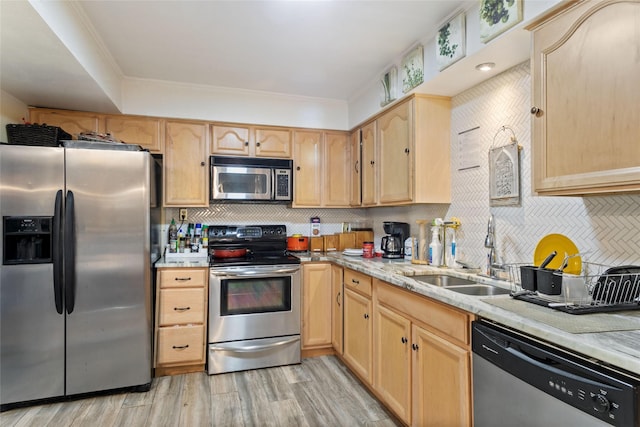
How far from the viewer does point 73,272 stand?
242 cm

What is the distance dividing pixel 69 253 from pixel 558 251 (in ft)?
9.74

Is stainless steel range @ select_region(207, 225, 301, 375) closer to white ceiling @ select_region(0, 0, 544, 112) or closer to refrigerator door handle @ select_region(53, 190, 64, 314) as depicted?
refrigerator door handle @ select_region(53, 190, 64, 314)

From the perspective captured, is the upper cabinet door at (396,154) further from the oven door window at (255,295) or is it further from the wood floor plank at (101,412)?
the wood floor plank at (101,412)

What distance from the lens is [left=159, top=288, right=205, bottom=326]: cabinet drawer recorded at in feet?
9.26

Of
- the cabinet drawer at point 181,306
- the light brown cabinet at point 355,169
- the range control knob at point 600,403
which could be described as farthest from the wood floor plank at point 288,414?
the light brown cabinet at point 355,169

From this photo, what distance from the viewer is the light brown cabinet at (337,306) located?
3.07 meters

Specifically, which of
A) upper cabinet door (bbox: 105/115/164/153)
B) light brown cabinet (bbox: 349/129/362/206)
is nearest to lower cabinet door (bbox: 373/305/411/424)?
light brown cabinet (bbox: 349/129/362/206)

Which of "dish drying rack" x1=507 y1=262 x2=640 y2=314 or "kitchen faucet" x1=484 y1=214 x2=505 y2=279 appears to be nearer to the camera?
"dish drying rack" x1=507 y1=262 x2=640 y2=314

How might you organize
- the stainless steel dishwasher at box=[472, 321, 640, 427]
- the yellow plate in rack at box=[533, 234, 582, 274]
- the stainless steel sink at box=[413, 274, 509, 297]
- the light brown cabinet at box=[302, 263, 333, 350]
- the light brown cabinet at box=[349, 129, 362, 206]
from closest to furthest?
the stainless steel dishwasher at box=[472, 321, 640, 427] < the yellow plate in rack at box=[533, 234, 582, 274] < the stainless steel sink at box=[413, 274, 509, 297] < the light brown cabinet at box=[302, 263, 333, 350] < the light brown cabinet at box=[349, 129, 362, 206]

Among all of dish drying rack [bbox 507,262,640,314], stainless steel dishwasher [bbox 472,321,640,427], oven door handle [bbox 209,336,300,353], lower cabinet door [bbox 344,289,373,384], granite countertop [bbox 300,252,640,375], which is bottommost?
oven door handle [bbox 209,336,300,353]

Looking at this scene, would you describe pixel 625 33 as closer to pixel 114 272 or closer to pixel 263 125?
pixel 263 125

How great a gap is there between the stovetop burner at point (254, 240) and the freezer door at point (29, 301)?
1.24 metres

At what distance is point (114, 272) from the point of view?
2.51 metres

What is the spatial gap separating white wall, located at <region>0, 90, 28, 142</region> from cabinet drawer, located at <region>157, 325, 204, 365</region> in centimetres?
185
